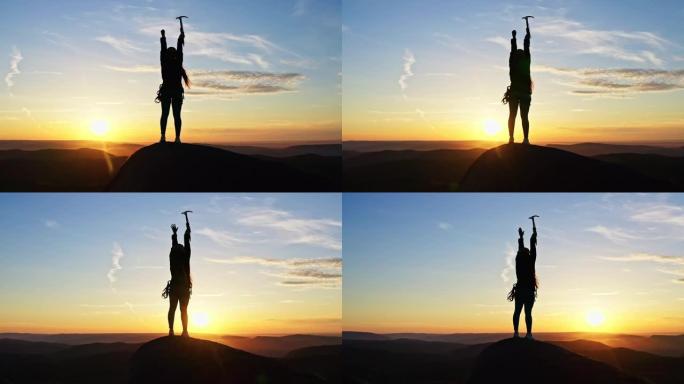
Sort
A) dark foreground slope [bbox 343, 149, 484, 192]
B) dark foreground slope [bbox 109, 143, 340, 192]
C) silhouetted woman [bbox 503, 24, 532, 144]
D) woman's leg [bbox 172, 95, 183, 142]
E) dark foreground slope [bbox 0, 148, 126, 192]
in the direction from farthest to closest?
dark foreground slope [bbox 0, 148, 126, 192], dark foreground slope [bbox 343, 149, 484, 192], dark foreground slope [bbox 109, 143, 340, 192], woman's leg [bbox 172, 95, 183, 142], silhouetted woman [bbox 503, 24, 532, 144]

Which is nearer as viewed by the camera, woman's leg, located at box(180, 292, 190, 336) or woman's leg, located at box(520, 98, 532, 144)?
woman's leg, located at box(520, 98, 532, 144)

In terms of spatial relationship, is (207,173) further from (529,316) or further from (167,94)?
(529,316)

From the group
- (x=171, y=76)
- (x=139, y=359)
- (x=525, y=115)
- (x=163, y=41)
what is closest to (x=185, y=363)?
(x=139, y=359)

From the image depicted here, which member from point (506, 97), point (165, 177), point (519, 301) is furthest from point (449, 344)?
point (165, 177)

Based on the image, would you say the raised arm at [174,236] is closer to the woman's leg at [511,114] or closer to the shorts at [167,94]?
the shorts at [167,94]

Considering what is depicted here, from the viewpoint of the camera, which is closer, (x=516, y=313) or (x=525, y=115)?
(x=525, y=115)

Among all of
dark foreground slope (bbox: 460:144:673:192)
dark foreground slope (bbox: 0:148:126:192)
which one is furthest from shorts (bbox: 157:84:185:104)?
dark foreground slope (bbox: 460:144:673:192)

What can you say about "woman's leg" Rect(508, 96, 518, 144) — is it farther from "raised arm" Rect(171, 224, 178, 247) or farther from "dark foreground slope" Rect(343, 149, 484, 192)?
"raised arm" Rect(171, 224, 178, 247)
